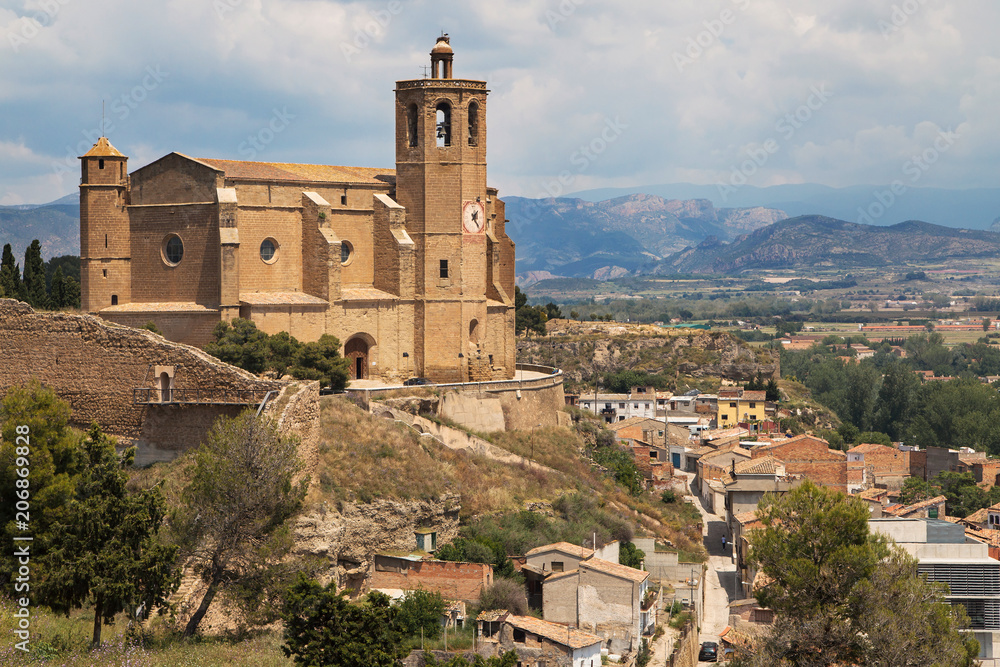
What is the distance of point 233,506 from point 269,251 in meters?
21.7

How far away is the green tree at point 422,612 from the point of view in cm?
2674

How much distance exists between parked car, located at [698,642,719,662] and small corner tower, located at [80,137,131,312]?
73.4 ft

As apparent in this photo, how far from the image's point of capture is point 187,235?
4006 cm

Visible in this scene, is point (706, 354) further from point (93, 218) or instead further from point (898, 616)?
point (898, 616)

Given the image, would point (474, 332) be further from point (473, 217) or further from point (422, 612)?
point (422, 612)

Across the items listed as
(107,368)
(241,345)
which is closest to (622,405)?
(241,345)

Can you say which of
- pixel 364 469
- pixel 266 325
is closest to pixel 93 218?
pixel 266 325

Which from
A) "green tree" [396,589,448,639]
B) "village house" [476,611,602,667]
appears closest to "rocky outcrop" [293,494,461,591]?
"green tree" [396,589,448,639]

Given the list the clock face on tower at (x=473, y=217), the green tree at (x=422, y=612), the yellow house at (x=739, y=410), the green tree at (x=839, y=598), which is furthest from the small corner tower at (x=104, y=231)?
the yellow house at (x=739, y=410)

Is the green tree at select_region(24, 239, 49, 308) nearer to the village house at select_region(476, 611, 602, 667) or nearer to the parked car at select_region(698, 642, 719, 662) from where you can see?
the village house at select_region(476, 611, 602, 667)

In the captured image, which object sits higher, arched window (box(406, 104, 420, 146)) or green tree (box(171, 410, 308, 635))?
arched window (box(406, 104, 420, 146))

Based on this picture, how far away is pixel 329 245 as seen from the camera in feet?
135

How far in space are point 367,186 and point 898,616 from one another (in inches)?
1077

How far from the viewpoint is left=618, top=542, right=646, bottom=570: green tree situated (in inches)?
1414
